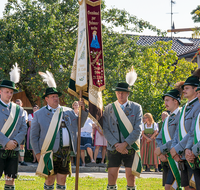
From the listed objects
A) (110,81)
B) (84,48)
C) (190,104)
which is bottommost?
(190,104)

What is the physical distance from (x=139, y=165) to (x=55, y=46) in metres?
11.6

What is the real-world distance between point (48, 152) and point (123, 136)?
1.44 m

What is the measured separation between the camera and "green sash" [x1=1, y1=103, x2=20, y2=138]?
7043mm

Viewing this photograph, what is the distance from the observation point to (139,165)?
7.21 m

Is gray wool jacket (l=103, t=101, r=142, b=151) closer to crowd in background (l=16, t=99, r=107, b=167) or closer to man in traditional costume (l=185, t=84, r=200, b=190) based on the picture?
man in traditional costume (l=185, t=84, r=200, b=190)

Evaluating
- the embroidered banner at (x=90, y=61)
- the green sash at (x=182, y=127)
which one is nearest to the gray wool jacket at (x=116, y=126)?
the embroidered banner at (x=90, y=61)

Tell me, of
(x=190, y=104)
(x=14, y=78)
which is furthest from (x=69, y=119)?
(x=190, y=104)

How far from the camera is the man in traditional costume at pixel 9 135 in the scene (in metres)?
6.96

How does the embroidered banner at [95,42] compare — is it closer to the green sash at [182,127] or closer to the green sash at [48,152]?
the green sash at [48,152]

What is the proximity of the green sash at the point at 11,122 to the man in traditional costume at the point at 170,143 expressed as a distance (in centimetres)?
264

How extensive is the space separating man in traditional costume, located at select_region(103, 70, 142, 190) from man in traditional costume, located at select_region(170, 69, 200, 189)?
1.04 m

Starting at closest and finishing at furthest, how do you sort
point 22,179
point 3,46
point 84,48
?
point 84,48
point 22,179
point 3,46

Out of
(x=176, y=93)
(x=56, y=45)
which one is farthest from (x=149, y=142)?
(x=176, y=93)

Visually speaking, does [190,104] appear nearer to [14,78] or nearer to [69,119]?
[69,119]
